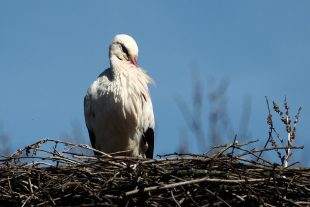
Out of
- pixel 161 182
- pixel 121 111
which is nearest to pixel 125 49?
pixel 121 111

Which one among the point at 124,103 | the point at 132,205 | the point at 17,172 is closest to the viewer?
the point at 132,205

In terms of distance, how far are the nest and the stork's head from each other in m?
2.61

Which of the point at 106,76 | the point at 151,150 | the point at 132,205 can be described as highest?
the point at 106,76

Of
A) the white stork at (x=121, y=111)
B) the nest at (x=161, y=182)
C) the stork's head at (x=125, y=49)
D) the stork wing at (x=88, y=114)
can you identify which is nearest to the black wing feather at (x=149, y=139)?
the white stork at (x=121, y=111)

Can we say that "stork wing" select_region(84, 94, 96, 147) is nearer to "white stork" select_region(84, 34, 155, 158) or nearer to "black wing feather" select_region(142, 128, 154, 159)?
"white stork" select_region(84, 34, 155, 158)

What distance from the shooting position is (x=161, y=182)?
5.07 metres

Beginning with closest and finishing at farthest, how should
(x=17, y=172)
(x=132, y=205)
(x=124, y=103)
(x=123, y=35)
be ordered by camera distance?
(x=132, y=205) → (x=17, y=172) → (x=124, y=103) → (x=123, y=35)

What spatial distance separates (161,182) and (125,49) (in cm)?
304

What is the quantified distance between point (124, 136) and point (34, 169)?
2.27 m

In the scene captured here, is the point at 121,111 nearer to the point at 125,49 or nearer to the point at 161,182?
the point at 125,49

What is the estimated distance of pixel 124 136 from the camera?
24.8 ft

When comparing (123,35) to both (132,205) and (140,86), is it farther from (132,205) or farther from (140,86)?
(132,205)

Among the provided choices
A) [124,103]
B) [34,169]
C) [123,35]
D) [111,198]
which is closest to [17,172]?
[34,169]

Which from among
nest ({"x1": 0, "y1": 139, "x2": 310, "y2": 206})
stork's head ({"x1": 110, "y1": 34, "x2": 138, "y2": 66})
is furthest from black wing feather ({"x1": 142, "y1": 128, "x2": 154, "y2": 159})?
nest ({"x1": 0, "y1": 139, "x2": 310, "y2": 206})
